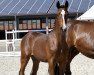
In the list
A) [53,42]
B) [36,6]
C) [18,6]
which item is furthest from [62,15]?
[18,6]

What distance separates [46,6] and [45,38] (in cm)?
2496

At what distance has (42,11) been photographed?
30094 mm

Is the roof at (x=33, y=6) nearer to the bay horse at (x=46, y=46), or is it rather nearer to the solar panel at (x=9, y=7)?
the solar panel at (x=9, y=7)

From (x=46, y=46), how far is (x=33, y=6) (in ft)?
83.8

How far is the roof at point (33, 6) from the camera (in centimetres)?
3016

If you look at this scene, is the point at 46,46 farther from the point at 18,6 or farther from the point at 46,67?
the point at 18,6

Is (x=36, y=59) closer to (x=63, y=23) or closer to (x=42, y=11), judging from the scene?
(x=63, y=23)

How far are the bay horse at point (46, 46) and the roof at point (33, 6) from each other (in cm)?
2206

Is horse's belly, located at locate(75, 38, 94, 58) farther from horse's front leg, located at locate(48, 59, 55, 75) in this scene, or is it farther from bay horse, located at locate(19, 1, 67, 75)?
horse's front leg, located at locate(48, 59, 55, 75)

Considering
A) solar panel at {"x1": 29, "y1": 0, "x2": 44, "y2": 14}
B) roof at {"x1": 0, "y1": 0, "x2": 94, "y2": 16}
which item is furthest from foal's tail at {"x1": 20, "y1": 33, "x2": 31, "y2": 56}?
solar panel at {"x1": 29, "y1": 0, "x2": 44, "y2": 14}

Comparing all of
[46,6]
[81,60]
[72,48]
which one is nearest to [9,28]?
[46,6]

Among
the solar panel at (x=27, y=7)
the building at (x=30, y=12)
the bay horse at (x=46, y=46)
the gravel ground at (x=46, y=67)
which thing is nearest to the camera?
the bay horse at (x=46, y=46)

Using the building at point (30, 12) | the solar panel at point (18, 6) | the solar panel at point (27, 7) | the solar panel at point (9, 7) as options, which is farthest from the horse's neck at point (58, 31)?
the solar panel at point (9, 7)

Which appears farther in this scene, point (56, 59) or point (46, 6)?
point (46, 6)
